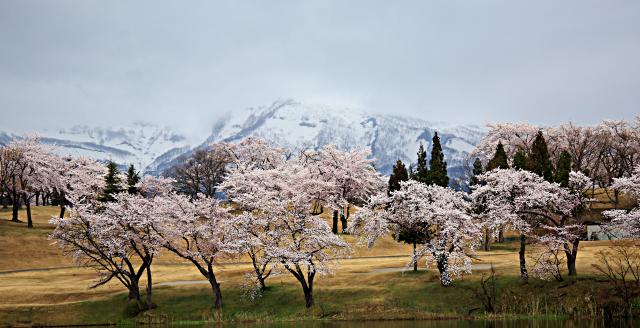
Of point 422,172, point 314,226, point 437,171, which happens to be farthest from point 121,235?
point 437,171

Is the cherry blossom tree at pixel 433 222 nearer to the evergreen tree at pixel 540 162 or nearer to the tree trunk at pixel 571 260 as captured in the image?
the tree trunk at pixel 571 260

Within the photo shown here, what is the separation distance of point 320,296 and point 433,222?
12386 millimetres

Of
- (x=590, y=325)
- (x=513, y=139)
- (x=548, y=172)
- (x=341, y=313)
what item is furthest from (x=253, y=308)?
(x=513, y=139)

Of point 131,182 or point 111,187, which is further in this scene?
point 131,182

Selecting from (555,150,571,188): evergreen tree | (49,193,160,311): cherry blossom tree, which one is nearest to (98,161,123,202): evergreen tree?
(49,193,160,311): cherry blossom tree

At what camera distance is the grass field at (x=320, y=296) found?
50219 millimetres

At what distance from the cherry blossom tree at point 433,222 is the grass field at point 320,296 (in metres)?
2.30

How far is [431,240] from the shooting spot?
5544 cm

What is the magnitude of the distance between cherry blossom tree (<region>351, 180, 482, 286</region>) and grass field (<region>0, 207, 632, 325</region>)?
7.56 ft

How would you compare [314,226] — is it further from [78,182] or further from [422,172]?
[78,182]

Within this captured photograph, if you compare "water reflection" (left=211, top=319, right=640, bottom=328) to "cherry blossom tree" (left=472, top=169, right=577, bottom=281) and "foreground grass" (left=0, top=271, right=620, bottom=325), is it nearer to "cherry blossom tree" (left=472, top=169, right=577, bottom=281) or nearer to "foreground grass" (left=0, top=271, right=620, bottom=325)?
"foreground grass" (left=0, top=271, right=620, bottom=325)

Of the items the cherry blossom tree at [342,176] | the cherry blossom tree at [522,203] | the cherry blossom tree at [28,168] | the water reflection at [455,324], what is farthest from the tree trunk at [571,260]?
the cherry blossom tree at [28,168]

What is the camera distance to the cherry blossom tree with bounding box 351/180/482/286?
54.2 m

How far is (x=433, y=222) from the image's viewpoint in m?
56.5
